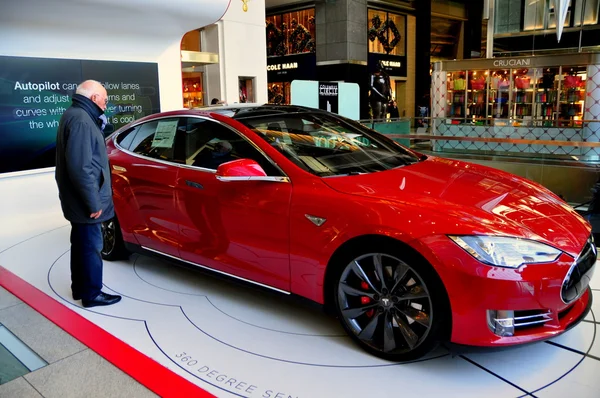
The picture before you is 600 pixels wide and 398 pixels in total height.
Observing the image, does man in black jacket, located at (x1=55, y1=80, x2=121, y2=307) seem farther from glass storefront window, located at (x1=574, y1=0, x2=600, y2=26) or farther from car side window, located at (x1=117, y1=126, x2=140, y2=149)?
glass storefront window, located at (x1=574, y1=0, x2=600, y2=26)

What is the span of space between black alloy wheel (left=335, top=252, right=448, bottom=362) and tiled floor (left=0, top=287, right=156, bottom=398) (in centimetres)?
116

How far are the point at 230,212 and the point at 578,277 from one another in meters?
2.06

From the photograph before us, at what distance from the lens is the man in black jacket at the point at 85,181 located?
131 inches

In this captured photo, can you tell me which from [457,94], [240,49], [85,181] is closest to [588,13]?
[457,94]

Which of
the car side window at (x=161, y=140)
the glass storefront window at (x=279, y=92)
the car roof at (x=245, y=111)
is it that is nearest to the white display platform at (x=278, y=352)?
the car side window at (x=161, y=140)

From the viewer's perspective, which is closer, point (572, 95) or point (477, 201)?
point (477, 201)

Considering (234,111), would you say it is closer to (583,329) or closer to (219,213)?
(219,213)

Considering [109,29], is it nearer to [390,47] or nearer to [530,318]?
[530,318]

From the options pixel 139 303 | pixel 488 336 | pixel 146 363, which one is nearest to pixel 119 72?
pixel 139 303

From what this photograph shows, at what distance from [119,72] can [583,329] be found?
7068 mm

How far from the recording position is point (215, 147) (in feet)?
11.6

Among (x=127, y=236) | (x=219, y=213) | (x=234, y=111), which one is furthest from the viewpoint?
(x=127, y=236)

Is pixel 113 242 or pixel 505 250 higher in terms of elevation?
pixel 505 250

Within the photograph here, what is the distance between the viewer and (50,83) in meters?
6.95
